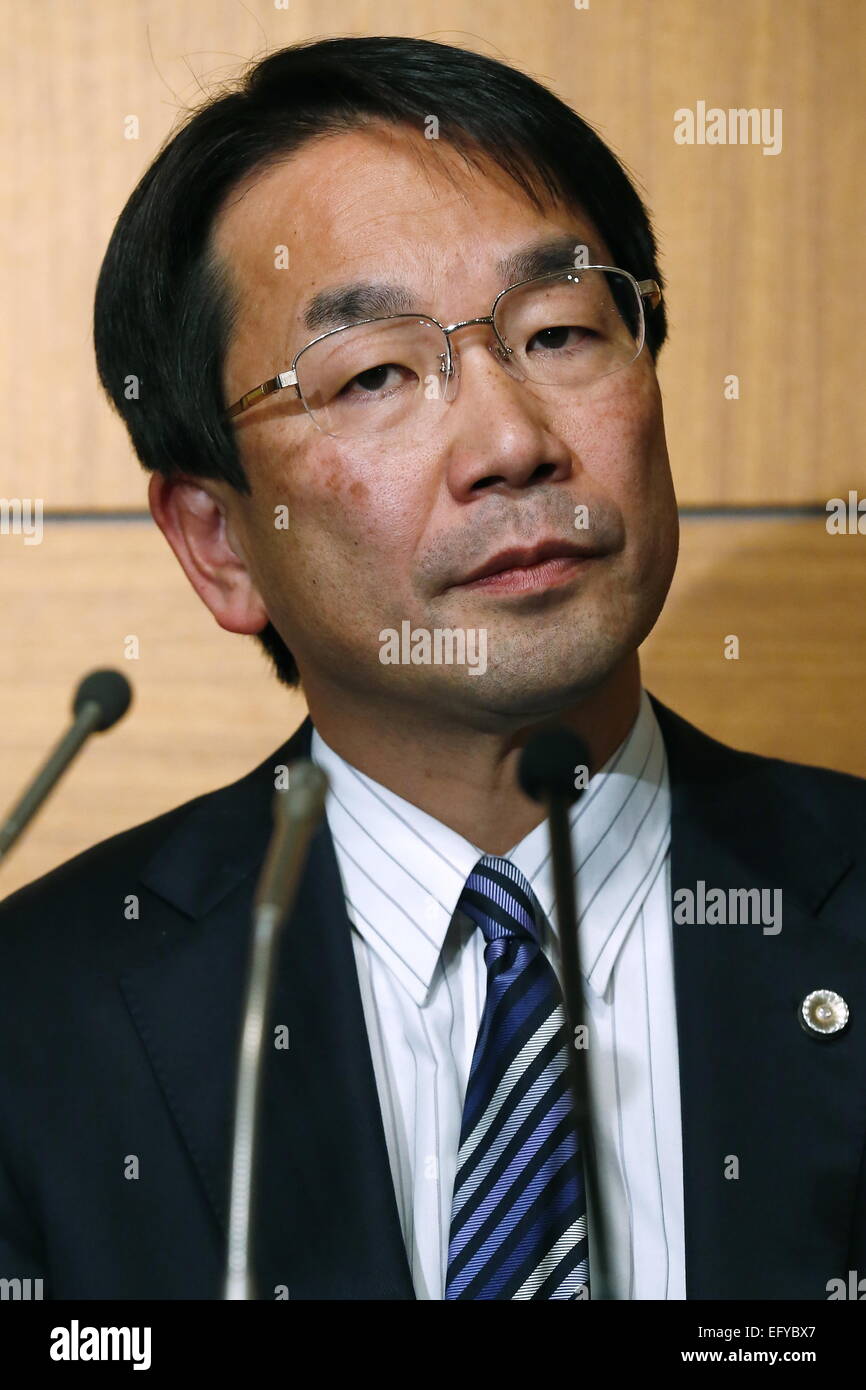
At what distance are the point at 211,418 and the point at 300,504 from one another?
0.41 feet

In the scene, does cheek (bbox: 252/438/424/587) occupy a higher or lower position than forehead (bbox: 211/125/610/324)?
lower

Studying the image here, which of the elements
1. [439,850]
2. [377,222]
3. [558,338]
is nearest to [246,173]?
[377,222]

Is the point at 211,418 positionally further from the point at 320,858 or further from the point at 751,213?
the point at 751,213

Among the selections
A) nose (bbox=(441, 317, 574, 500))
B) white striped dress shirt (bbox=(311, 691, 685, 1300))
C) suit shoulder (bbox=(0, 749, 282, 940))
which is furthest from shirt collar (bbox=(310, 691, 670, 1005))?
nose (bbox=(441, 317, 574, 500))

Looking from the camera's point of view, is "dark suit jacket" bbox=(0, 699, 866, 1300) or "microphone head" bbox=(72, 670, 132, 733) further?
"dark suit jacket" bbox=(0, 699, 866, 1300)

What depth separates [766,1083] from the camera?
0.97m

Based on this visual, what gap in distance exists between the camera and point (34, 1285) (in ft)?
3.20

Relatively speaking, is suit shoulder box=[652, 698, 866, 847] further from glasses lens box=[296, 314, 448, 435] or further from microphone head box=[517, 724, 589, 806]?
microphone head box=[517, 724, 589, 806]

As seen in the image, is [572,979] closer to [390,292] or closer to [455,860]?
[455,860]

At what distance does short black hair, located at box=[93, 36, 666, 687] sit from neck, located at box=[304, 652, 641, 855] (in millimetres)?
203

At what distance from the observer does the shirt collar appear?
1.05 m

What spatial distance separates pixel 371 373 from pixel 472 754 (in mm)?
266

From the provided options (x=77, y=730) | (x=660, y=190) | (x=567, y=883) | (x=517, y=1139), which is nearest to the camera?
(x=567, y=883)
